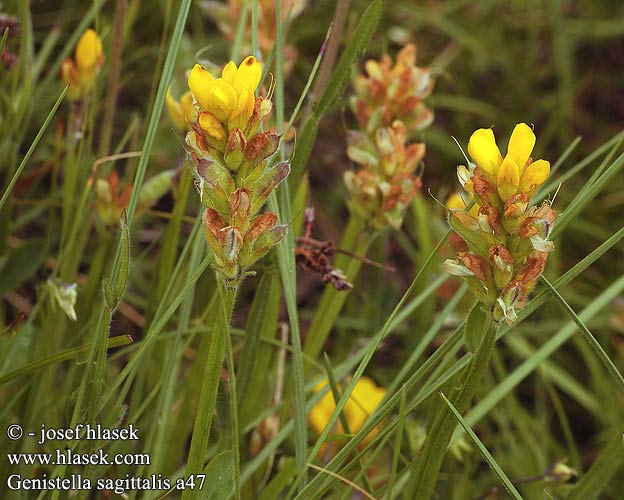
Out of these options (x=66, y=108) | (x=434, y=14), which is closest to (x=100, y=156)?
(x=66, y=108)

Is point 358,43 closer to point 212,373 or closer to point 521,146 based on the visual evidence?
point 521,146

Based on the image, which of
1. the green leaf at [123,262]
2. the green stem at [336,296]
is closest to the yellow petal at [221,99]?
the green leaf at [123,262]

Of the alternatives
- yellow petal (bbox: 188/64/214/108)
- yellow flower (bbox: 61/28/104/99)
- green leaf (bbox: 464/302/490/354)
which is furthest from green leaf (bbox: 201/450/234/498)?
yellow flower (bbox: 61/28/104/99)

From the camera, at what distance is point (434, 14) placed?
2348 millimetres

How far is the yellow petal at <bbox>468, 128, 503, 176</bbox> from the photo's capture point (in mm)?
756

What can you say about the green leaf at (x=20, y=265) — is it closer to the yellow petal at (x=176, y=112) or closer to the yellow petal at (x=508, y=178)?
the yellow petal at (x=176, y=112)

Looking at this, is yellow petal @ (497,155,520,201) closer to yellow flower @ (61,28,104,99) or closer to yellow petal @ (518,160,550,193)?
yellow petal @ (518,160,550,193)

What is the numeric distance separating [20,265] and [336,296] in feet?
1.53

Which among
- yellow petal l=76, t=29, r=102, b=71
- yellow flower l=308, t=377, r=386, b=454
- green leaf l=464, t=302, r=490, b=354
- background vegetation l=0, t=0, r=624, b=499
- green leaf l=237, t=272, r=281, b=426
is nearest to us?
green leaf l=464, t=302, r=490, b=354

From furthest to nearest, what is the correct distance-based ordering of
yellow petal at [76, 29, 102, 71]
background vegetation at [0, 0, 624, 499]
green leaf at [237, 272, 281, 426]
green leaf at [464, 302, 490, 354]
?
yellow petal at [76, 29, 102, 71], green leaf at [237, 272, 281, 426], background vegetation at [0, 0, 624, 499], green leaf at [464, 302, 490, 354]

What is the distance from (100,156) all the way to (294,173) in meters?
0.36

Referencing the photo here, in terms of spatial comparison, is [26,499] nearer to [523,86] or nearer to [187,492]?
[187,492]

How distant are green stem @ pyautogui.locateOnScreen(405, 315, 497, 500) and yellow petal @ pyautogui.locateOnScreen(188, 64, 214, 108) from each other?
0.32 m

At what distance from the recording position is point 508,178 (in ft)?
2.45
